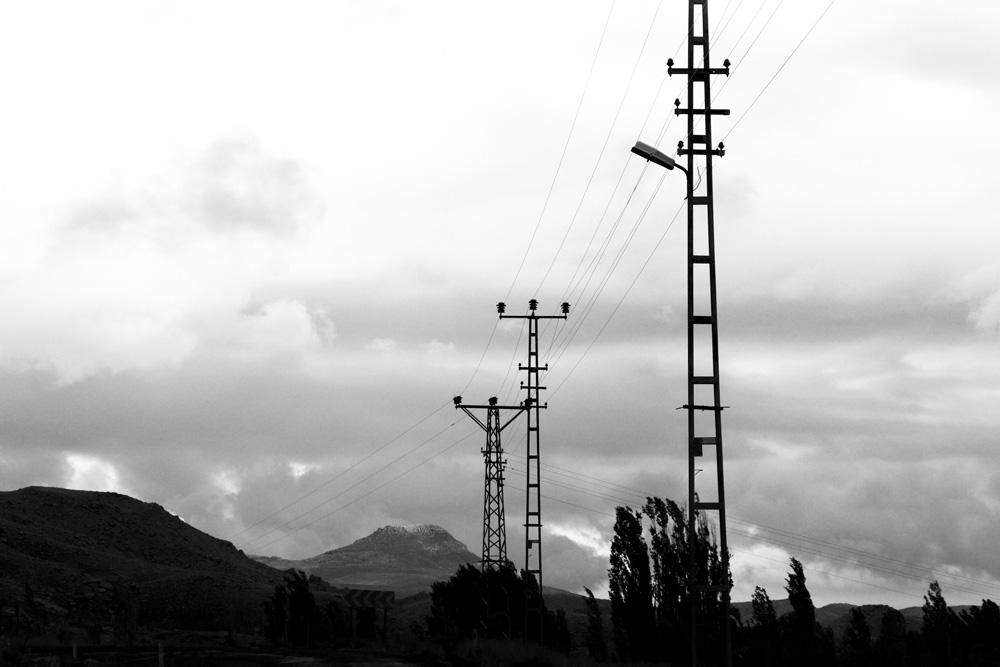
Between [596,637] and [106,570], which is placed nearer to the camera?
[596,637]

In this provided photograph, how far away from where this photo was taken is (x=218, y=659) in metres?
48.2

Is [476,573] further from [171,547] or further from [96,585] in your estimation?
[171,547]

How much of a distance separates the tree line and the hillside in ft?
111

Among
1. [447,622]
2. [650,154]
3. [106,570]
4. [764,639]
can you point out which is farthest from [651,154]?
[106,570]

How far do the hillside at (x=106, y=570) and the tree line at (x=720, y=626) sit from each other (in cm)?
3394

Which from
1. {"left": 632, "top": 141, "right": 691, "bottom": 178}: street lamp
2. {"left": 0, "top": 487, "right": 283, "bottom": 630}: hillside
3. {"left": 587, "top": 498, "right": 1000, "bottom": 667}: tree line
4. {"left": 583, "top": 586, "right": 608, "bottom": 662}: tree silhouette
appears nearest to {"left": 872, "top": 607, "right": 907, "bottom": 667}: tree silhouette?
{"left": 587, "top": 498, "right": 1000, "bottom": 667}: tree line

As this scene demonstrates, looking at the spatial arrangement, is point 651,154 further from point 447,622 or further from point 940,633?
point 940,633

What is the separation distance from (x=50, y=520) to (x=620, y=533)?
12654 centimetres

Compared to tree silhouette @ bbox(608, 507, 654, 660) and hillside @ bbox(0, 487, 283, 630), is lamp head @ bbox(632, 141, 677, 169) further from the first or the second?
hillside @ bbox(0, 487, 283, 630)

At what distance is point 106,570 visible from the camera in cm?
15075

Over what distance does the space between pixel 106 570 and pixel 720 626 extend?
105054 mm

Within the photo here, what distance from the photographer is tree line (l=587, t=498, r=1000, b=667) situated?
73.9 metres

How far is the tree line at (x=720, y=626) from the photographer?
73.9 m

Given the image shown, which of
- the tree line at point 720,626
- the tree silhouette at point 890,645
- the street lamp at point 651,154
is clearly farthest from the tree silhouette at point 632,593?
the street lamp at point 651,154
